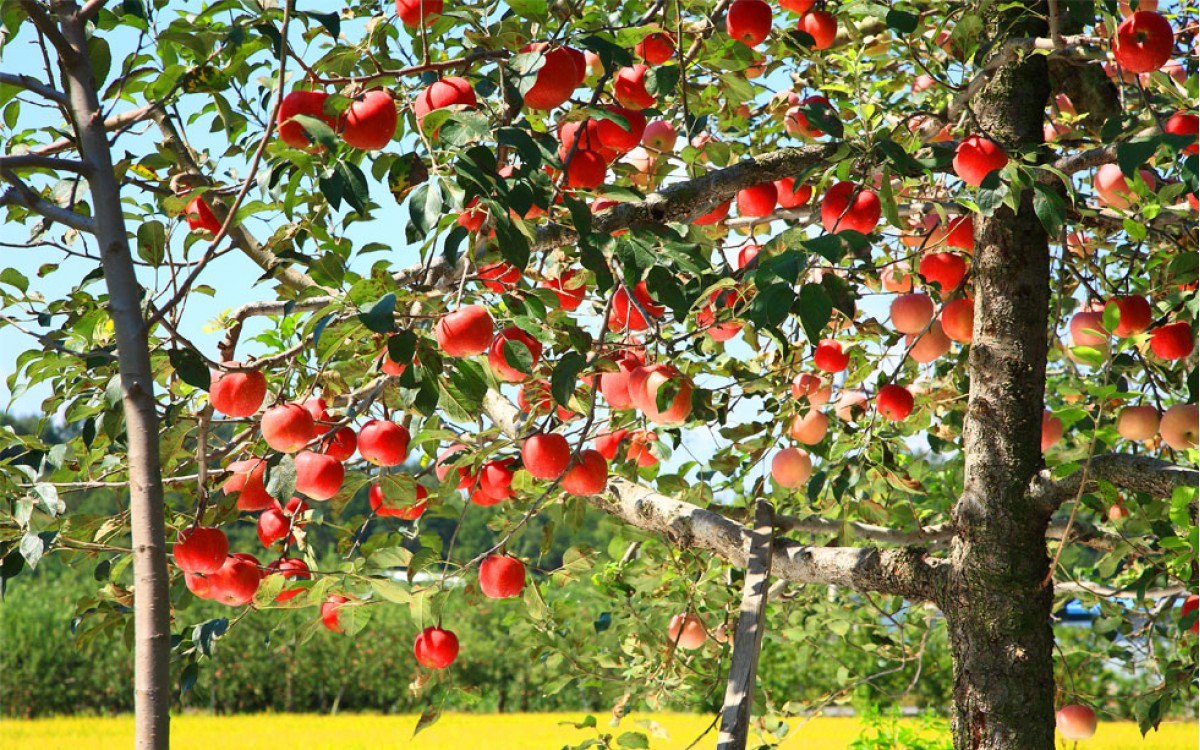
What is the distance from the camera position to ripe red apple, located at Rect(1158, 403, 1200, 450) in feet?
6.46

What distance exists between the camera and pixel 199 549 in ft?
5.44

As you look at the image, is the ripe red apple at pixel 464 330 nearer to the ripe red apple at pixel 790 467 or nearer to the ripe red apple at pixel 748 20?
the ripe red apple at pixel 748 20

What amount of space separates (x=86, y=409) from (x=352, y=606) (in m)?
0.57

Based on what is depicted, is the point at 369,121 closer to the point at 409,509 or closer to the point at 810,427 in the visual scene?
the point at 409,509

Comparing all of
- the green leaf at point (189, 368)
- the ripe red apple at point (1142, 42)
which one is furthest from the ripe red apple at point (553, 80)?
the ripe red apple at point (1142, 42)

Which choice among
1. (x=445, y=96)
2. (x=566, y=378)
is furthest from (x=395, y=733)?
(x=445, y=96)

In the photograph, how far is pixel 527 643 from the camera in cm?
258

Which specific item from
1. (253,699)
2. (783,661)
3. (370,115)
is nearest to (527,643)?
(370,115)

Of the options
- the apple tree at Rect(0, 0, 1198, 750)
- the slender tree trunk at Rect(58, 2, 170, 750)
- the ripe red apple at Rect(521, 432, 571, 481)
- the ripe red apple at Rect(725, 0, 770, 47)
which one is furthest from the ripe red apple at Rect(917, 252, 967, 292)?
the slender tree trunk at Rect(58, 2, 170, 750)

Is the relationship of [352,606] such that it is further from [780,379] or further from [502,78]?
[780,379]

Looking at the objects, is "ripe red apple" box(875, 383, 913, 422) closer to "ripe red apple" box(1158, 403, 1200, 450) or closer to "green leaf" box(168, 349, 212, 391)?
"ripe red apple" box(1158, 403, 1200, 450)

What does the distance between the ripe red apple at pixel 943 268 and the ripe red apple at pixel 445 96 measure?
1.16 meters

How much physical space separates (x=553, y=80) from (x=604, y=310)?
45cm

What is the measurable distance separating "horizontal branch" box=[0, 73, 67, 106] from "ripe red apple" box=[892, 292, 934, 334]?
1.60 meters
